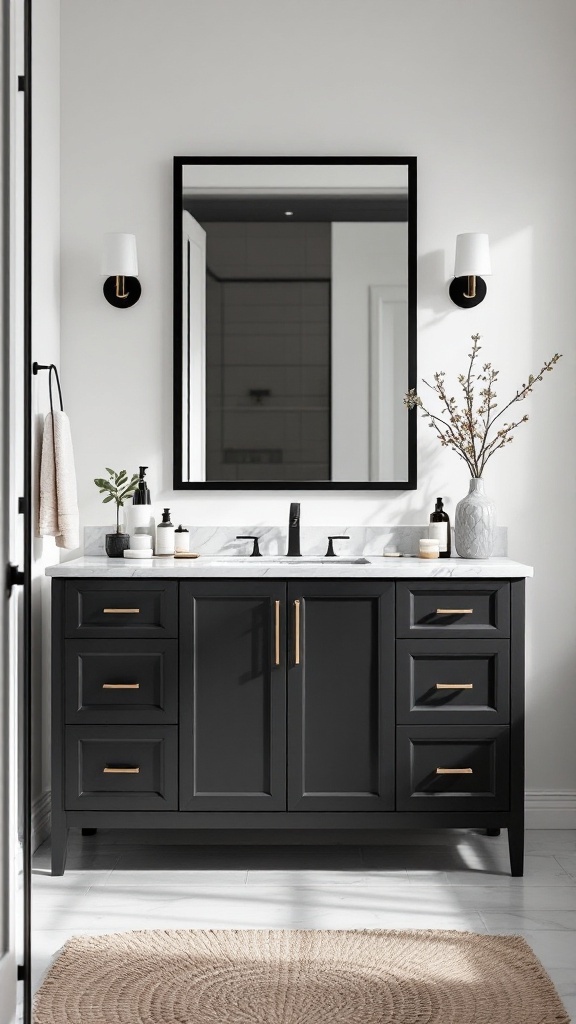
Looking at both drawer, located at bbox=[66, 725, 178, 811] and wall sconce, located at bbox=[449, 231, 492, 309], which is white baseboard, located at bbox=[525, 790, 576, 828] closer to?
drawer, located at bbox=[66, 725, 178, 811]

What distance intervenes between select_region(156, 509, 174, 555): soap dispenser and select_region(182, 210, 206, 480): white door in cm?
19

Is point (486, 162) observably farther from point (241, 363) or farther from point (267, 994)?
point (267, 994)

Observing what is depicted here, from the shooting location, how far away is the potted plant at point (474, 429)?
10.1 feet

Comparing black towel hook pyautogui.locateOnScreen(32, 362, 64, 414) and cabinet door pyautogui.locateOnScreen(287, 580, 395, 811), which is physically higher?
black towel hook pyautogui.locateOnScreen(32, 362, 64, 414)

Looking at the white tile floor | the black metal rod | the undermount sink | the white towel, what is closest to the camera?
the black metal rod

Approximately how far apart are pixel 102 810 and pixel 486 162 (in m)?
2.48

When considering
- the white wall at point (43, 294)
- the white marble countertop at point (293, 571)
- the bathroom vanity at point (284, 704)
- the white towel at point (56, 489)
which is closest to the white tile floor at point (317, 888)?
the bathroom vanity at point (284, 704)

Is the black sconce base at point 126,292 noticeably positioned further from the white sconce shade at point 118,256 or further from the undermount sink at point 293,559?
the undermount sink at point 293,559

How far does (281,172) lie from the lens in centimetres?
325

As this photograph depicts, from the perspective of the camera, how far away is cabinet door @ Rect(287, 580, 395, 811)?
2787 millimetres

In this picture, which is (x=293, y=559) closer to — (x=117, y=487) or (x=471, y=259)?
(x=117, y=487)

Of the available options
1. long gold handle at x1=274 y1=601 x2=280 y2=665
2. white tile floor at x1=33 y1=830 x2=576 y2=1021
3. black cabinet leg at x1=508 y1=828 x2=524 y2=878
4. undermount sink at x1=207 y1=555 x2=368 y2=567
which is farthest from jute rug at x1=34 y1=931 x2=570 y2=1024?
undermount sink at x1=207 y1=555 x2=368 y2=567

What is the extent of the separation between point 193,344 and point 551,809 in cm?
204

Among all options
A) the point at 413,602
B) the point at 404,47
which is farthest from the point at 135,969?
the point at 404,47
